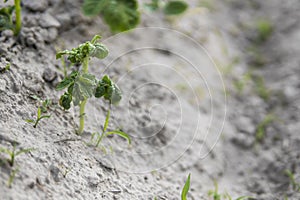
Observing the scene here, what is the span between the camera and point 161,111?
110 inches

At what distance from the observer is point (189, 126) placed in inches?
113

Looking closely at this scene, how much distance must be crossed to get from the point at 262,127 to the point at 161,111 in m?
0.89

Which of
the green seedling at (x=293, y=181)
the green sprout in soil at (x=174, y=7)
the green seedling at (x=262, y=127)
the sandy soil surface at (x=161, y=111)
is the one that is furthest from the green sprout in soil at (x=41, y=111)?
the green seedling at (x=262, y=127)

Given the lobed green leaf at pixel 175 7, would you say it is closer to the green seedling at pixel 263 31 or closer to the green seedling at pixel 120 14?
the green seedling at pixel 120 14

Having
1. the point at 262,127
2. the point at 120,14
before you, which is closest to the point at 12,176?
the point at 120,14

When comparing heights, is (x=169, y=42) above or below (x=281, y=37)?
below

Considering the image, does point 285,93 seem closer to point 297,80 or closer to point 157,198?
point 297,80

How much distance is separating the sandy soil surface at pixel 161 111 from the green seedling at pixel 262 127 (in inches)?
0.4

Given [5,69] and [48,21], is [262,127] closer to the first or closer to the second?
[48,21]

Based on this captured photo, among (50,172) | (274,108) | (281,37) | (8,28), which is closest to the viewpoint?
Result: (50,172)

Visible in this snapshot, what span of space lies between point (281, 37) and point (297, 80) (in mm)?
789

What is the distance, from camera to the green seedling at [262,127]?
10.0 ft

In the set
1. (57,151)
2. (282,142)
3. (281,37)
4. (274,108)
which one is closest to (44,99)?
(57,151)

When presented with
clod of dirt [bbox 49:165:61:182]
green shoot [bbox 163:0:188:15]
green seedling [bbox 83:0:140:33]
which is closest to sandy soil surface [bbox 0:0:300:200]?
clod of dirt [bbox 49:165:61:182]
